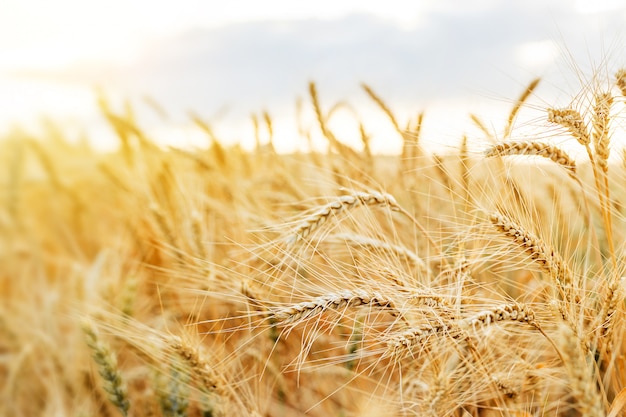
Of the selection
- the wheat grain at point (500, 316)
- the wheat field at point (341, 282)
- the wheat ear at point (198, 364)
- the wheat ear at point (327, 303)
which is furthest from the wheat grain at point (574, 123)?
the wheat ear at point (198, 364)

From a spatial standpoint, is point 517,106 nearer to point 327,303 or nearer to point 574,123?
point 574,123

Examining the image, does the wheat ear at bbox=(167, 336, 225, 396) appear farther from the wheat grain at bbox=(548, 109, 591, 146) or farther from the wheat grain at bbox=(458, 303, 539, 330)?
the wheat grain at bbox=(548, 109, 591, 146)

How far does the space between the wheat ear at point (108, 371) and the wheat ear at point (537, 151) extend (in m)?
0.83

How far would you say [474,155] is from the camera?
1.00 metres

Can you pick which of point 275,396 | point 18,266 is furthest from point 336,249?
point 18,266

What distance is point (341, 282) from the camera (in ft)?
3.39

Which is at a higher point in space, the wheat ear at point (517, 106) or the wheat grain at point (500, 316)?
the wheat ear at point (517, 106)

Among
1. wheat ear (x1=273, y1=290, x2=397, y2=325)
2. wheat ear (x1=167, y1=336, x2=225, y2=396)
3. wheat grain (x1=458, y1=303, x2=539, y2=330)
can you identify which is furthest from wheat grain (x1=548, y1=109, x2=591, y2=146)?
wheat ear (x1=167, y1=336, x2=225, y2=396)

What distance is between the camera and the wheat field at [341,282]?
92 centimetres

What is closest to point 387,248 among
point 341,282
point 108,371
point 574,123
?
point 341,282

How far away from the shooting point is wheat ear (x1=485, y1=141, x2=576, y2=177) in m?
0.97

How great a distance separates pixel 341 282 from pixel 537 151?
1.35ft

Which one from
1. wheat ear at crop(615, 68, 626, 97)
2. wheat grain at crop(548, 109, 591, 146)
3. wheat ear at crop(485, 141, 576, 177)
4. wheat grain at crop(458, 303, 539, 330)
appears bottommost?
wheat grain at crop(458, 303, 539, 330)

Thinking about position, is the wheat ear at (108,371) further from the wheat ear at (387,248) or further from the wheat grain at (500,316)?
the wheat grain at (500,316)
